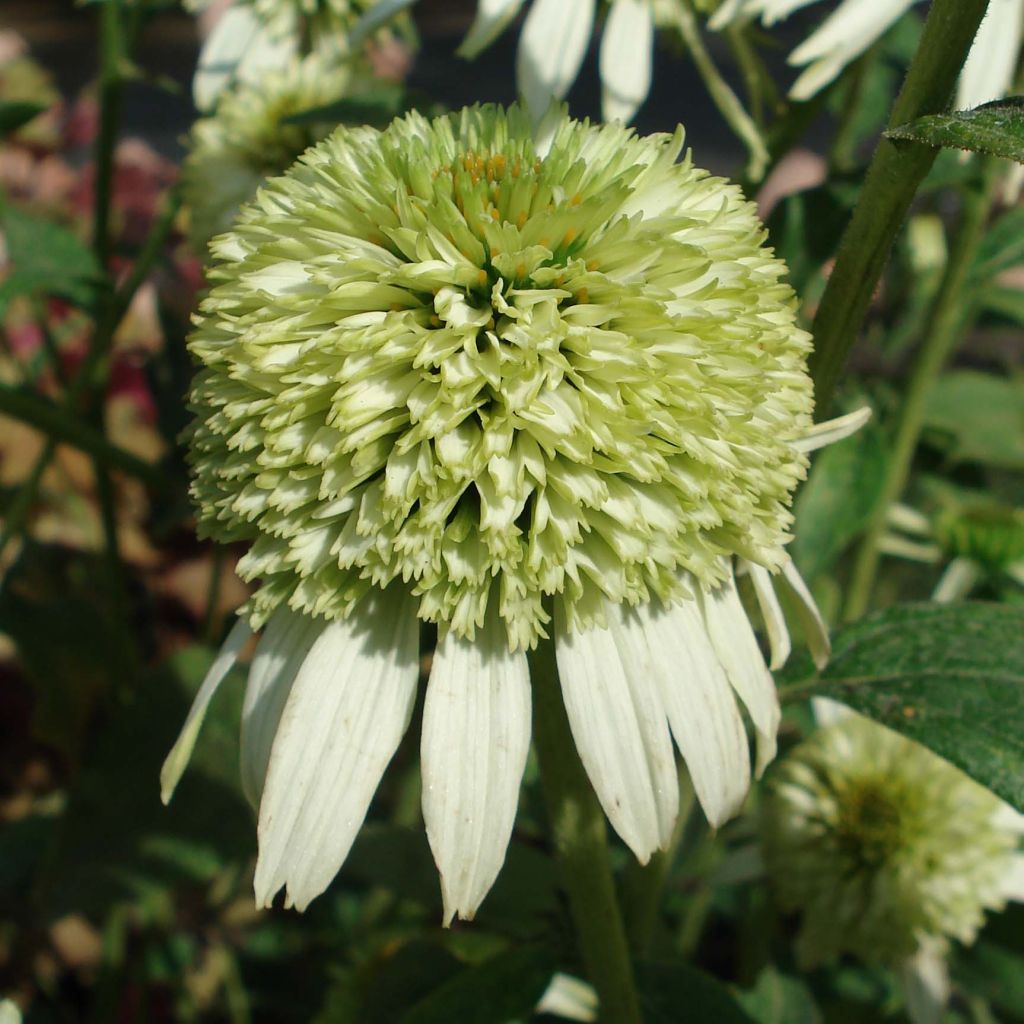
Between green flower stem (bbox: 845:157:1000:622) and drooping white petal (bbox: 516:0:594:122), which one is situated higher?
drooping white petal (bbox: 516:0:594:122)

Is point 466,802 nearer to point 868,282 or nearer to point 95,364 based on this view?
point 868,282

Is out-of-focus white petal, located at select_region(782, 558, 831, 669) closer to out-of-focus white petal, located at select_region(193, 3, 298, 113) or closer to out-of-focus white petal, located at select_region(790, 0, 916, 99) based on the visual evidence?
out-of-focus white petal, located at select_region(790, 0, 916, 99)

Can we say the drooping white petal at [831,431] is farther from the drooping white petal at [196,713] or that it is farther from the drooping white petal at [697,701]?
the drooping white petal at [196,713]

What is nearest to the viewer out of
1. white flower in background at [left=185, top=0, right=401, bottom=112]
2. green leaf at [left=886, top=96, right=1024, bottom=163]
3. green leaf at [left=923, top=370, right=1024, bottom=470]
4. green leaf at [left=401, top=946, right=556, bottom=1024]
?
green leaf at [left=886, top=96, right=1024, bottom=163]

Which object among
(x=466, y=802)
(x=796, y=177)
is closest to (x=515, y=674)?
(x=466, y=802)

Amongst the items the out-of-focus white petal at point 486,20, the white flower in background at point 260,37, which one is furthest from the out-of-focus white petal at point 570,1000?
the white flower in background at point 260,37

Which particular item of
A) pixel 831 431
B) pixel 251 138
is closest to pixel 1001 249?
pixel 831 431

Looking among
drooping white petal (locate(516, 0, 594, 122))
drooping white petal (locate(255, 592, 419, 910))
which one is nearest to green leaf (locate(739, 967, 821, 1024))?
drooping white petal (locate(255, 592, 419, 910))
